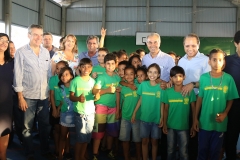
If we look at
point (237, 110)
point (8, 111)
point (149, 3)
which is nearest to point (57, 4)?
point (149, 3)

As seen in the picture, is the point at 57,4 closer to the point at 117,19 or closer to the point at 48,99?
the point at 117,19

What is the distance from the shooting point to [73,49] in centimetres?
416

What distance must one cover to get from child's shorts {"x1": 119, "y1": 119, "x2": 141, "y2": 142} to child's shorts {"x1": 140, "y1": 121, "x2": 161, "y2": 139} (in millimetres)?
117

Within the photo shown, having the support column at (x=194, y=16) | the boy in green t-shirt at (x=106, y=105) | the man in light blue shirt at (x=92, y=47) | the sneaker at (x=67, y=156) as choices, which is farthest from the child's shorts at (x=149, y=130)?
the support column at (x=194, y=16)

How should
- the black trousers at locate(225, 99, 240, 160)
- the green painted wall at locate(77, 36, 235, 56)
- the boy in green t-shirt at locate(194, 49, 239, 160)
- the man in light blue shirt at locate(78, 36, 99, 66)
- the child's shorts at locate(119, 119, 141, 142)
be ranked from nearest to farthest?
the boy in green t-shirt at locate(194, 49, 239, 160)
the black trousers at locate(225, 99, 240, 160)
the child's shorts at locate(119, 119, 141, 142)
the man in light blue shirt at locate(78, 36, 99, 66)
the green painted wall at locate(77, 36, 235, 56)

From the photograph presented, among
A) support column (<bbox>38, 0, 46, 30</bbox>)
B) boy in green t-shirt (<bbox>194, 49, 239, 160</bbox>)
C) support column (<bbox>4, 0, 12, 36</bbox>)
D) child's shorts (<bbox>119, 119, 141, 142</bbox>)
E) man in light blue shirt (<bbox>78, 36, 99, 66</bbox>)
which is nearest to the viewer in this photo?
boy in green t-shirt (<bbox>194, 49, 239, 160</bbox>)

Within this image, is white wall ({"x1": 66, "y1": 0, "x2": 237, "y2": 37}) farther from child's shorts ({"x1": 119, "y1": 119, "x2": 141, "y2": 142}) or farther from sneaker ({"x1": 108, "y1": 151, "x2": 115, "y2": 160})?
child's shorts ({"x1": 119, "y1": 119, "x2": 141, "y2": 142})

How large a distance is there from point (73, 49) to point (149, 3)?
13.6 meters

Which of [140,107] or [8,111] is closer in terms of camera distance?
[8,111]

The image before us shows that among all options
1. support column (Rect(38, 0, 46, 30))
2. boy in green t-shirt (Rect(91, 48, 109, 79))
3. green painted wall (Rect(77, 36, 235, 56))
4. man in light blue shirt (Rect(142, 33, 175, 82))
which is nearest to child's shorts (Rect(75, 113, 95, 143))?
boy in green t-shirt (Rect(91, 48, 109, 79))

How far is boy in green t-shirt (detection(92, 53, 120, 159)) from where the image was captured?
11.4 feet

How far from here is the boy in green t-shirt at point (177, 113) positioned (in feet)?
9.91

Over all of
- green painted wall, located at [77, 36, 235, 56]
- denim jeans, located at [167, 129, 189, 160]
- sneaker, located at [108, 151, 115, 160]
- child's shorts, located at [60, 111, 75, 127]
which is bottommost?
sneaker, located at [108, 151, 115, 160]

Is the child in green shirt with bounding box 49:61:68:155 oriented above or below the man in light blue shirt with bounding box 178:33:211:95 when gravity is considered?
below
